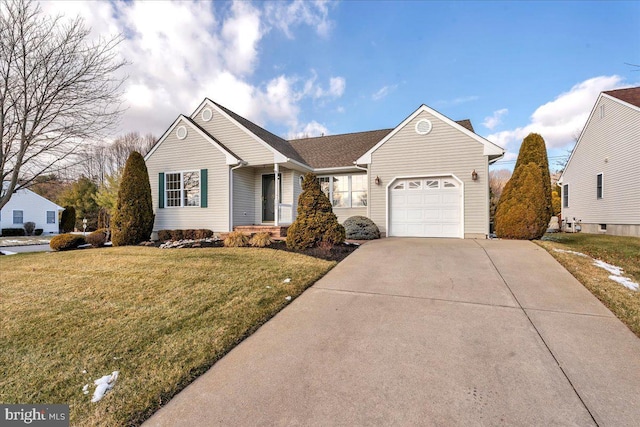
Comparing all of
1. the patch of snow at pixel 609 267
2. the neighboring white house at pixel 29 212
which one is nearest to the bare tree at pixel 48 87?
the patch of snow at pixel 609 267

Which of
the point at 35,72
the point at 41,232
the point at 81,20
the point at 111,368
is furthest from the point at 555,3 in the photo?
the point at 41,232

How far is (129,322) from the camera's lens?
3.74 metres

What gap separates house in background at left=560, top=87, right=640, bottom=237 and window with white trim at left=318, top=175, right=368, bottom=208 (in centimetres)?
1150

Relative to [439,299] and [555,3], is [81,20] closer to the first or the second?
[439,299]

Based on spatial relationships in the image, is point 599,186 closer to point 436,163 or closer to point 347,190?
point 436,163

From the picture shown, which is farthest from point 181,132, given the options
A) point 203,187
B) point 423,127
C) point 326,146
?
point 423,127

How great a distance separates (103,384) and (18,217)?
35832 millimetres

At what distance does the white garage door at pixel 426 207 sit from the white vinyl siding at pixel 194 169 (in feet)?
22.4

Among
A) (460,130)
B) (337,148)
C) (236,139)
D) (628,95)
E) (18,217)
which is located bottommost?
(18,217)

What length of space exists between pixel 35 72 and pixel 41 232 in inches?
992

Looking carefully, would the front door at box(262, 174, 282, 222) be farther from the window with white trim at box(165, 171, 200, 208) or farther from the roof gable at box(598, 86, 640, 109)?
the roof gable at box(598, 86, 640, 109)

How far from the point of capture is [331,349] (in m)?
3.06

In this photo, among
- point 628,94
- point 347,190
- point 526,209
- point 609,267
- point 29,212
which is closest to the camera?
point 609,267

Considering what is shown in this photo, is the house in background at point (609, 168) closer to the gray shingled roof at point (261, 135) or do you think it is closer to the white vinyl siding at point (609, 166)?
the white vinyl siding at point (609, 166)
